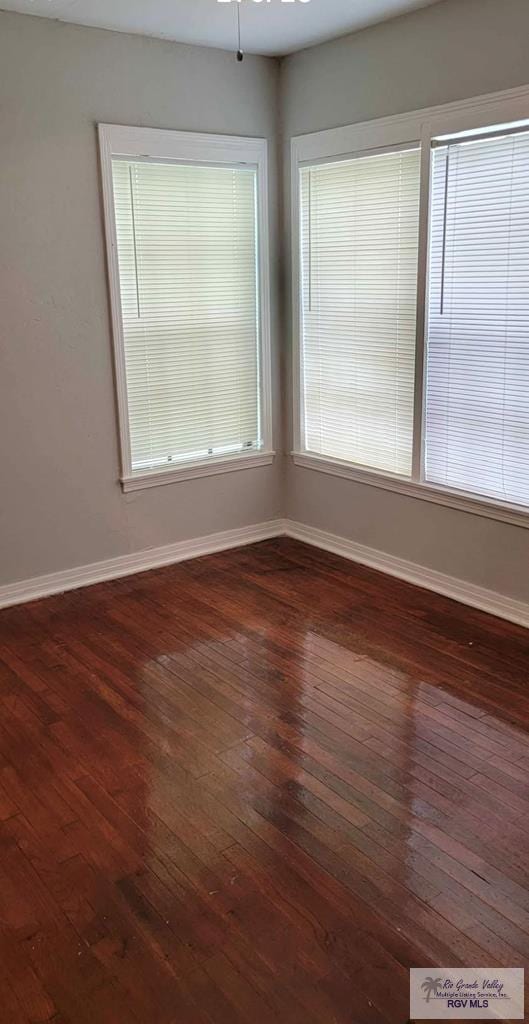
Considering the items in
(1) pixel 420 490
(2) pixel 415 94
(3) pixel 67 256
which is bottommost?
(1) pixel 420 490

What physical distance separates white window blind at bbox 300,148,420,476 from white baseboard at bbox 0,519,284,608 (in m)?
0.64

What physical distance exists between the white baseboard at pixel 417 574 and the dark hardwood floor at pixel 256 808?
0.10 meters

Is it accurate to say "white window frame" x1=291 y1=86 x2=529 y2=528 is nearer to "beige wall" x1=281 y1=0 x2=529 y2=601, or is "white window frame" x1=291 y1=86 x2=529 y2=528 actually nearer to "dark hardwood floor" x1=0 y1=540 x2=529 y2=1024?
"beige wall" x1=281 y1=0 x2=529 y2=601

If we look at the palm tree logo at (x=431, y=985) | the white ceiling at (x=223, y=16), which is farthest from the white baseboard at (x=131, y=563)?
the palm tree logo at (x=431, y=985)

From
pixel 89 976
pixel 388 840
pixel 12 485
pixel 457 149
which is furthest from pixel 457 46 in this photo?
pixel 89 976

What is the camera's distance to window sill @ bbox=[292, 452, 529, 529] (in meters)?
3.56

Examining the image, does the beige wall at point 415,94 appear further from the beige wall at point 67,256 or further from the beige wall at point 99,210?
the beige wall at point 67,256

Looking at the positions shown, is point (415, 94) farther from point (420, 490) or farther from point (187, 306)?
point (420, 490)

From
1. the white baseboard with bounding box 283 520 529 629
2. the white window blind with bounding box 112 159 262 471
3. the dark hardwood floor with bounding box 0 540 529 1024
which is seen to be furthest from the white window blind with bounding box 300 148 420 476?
the dark hardwood floor with bounding box 0 540 529 1024

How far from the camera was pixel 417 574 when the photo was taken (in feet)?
13.4

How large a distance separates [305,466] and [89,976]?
3259 millimetres

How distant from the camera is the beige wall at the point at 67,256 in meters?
3.59

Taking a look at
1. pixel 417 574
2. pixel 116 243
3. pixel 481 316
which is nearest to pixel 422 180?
pixel 481 316

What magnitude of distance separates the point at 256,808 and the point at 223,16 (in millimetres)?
3269
